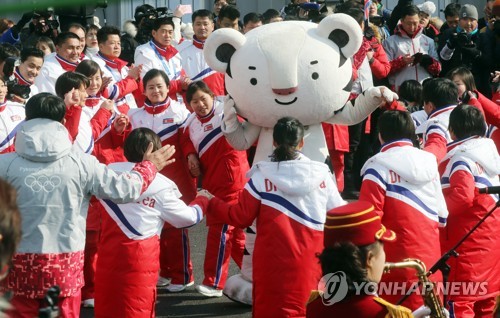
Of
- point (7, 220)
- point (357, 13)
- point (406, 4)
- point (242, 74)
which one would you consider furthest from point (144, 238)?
point (406, 4)

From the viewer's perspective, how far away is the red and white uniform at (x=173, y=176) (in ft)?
25.6

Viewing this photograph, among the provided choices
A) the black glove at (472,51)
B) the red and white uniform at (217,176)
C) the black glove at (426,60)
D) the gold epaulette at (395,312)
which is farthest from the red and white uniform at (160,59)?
the gold epaulette at (395,312)

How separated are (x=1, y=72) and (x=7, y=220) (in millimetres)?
6622

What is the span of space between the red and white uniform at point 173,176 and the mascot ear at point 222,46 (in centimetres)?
74

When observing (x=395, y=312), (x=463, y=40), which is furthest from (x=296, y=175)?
(x=463, y=40)

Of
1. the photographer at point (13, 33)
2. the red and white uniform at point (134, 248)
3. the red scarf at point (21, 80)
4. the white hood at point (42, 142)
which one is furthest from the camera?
the photographer at point (13, 33)

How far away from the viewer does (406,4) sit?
1216 cm

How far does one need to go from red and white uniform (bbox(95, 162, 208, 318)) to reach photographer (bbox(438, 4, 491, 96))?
19.0 ft

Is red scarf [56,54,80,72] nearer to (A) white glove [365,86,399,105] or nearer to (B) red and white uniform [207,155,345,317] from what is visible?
(A) white glove [365,86,399,105]

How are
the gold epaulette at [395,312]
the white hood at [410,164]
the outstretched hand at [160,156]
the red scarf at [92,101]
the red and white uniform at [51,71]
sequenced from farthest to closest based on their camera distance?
the red and white uniform at [51,71] → the red scarf at [92,101] → the white hood at [410,164] → the outstretched hand at [160,156] → the gold epaulette at [395,312]

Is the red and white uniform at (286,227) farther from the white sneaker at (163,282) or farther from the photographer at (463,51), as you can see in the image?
the photographer at (463,51)

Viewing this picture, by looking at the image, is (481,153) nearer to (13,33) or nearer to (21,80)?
(21,80)

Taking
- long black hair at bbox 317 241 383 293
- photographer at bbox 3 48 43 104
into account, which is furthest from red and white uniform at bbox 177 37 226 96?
long black hair at bbox 317 241 383 293

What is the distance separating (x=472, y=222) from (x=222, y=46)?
2.13 metres
